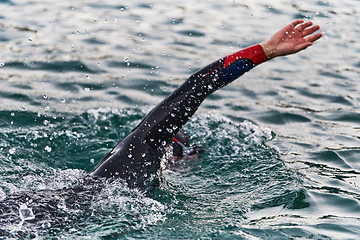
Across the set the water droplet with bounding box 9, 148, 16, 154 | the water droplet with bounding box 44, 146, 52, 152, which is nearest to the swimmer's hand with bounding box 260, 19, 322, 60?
the water droplet with bounding box 44, 146, 52, 152

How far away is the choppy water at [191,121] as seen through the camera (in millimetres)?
3689

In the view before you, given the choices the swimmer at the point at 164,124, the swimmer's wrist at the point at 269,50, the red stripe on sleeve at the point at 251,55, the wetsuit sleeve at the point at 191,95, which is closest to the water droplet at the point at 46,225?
the swimmer at the point at 164,124

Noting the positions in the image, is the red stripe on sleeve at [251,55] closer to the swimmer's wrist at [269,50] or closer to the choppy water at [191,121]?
the swimmer's wrist at [269,50]

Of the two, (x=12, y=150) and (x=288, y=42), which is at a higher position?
(x=288, y=42)

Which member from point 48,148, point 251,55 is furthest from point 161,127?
point 48,148

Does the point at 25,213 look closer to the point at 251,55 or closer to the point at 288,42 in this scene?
the point at 251,55

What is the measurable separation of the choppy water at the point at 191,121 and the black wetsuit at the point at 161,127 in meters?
0.19

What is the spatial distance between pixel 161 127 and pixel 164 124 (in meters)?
0.04

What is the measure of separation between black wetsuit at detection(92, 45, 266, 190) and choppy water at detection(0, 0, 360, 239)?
19 centimetres

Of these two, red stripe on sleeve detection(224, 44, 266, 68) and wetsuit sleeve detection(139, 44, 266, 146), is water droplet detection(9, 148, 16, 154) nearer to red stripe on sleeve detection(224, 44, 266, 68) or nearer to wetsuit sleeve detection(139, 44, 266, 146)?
wetsuit sleeve detection(139, 44, 266, 146)

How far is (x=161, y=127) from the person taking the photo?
3.90 meters

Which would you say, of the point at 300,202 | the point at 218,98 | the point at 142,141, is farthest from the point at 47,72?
the point at 300,202

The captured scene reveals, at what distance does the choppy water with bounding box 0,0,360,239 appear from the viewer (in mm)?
3689

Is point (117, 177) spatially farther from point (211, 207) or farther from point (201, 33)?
A: point (201, 33)
